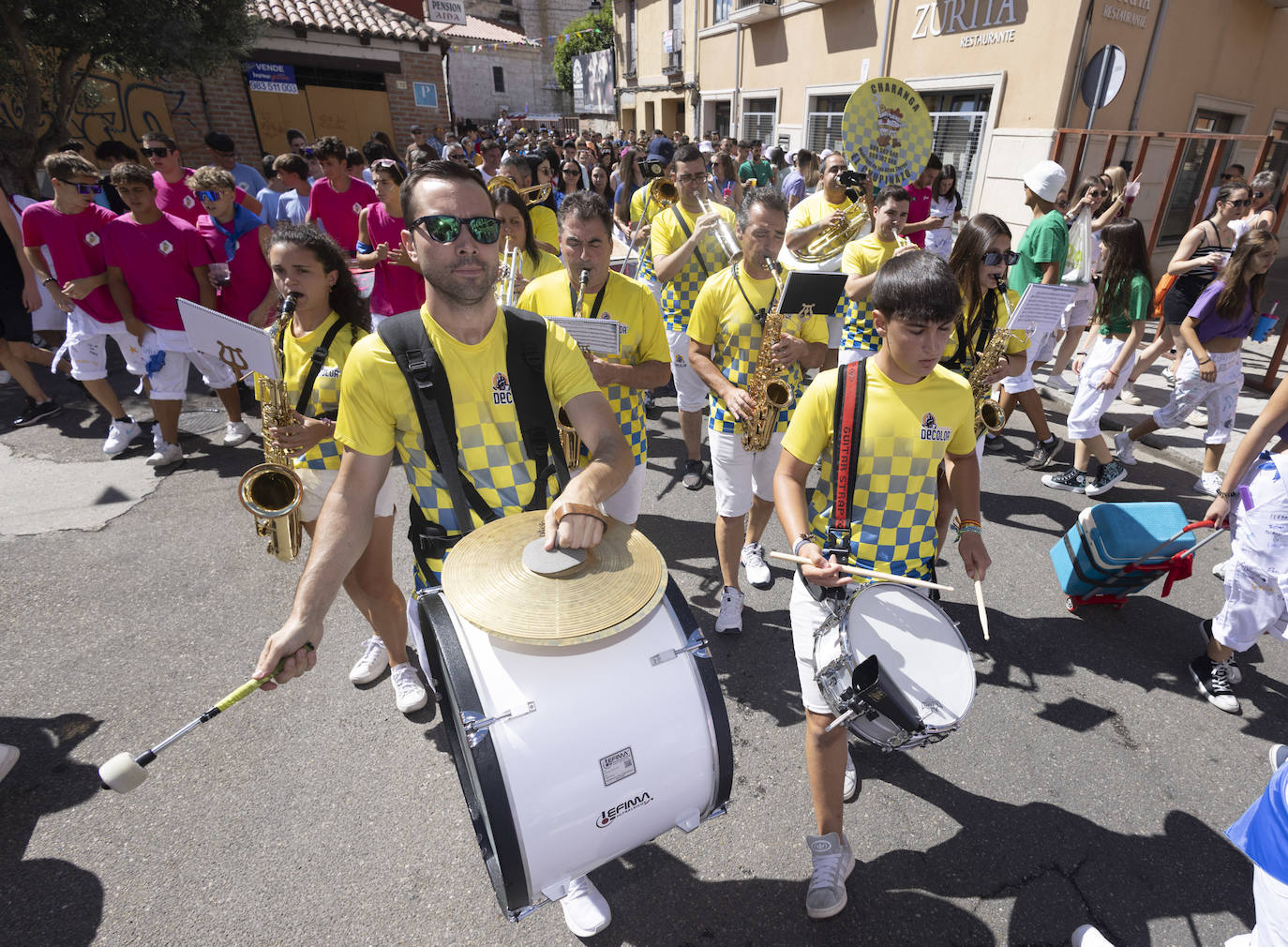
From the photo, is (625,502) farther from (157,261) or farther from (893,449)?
(157,261)

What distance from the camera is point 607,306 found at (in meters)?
3.36

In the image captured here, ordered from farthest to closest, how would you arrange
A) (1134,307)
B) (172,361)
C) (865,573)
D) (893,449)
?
(172,361) → (1134,307) → (893,449) → (865,573)

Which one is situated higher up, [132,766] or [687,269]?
[687,269]

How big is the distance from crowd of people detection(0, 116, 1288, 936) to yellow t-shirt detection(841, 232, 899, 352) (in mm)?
17

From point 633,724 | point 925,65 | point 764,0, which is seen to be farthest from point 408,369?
point 764,0

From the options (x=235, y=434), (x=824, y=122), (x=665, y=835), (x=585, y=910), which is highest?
(x=824, y=122)

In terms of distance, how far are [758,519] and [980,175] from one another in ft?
32.9

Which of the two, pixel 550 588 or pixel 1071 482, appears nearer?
pixel 550 588

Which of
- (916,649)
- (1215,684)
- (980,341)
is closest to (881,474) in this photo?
(916,649)

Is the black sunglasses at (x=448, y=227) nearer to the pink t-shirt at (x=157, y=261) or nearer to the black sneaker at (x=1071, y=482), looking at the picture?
the pink t-shirt at (x=157, y=261)

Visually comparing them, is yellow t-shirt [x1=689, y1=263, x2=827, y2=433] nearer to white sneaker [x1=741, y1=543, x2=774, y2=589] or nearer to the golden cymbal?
white sneaker [x1=741, y1=543, x2=774, y2=589]

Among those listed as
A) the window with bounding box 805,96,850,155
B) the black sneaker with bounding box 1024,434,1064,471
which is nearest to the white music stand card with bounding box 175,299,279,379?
the black sneaker with bounding box 1024,434,1064,471

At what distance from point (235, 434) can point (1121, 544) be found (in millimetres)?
6769

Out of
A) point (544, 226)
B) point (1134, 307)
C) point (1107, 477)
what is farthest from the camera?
point (544, 226)
